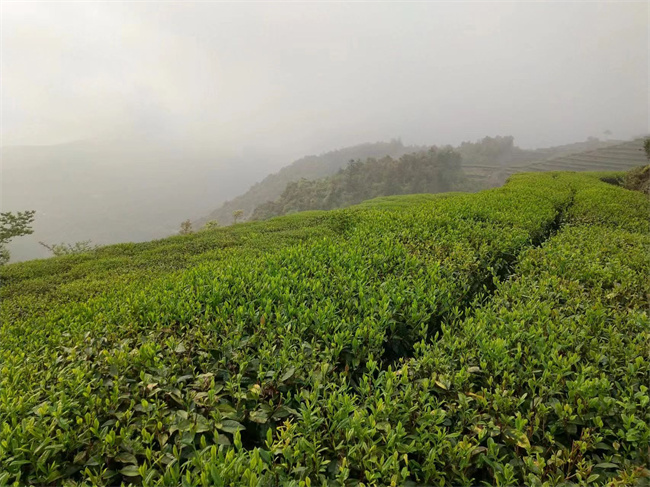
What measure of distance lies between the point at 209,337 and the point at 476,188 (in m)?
84.9

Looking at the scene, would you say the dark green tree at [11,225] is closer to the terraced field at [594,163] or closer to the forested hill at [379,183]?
the forested hill at [379,183]

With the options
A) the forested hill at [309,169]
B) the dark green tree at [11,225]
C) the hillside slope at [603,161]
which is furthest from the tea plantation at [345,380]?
the forested hill at [309,169]

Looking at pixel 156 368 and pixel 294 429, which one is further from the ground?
pixel 156 368

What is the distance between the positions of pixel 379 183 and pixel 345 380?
78.4 meters

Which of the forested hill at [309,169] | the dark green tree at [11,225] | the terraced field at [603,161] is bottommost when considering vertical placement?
the terraced field at [603,161]

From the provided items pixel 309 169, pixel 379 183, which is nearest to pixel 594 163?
pixel 379 183

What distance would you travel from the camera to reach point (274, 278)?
4.16 m

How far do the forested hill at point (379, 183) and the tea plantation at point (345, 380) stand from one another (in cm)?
7109

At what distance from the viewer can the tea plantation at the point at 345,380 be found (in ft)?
6.14

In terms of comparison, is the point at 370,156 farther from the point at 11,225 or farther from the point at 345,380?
the point at 345,380

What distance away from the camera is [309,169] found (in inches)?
6801

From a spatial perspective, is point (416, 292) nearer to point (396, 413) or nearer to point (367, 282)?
point (367, 282)

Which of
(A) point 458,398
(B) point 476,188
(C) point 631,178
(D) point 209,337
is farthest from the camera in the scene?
(B) point 476,188

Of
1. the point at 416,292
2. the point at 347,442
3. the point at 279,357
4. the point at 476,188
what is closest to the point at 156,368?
the point at 279,357
